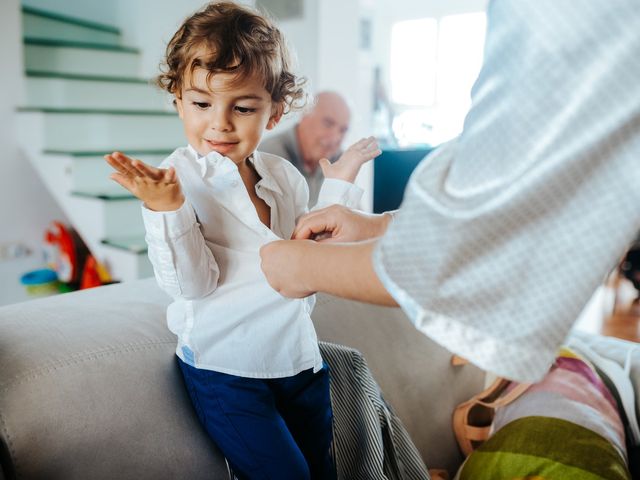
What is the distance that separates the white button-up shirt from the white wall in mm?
3430

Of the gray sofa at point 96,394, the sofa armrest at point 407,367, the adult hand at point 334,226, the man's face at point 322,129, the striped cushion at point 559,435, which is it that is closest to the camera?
the adult hand at point 334,226

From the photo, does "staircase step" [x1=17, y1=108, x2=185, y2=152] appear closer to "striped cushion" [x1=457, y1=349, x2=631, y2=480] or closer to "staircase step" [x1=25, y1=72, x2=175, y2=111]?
"staircase step" [x1=25, y1=72, x2=175, y2=111]

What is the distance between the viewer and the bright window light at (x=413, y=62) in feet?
28.1

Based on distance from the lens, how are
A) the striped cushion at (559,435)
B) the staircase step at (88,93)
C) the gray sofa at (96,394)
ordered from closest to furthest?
1. the gray sofa at (96,394)
2. the striped cushion at (559,435)
3. the staircase step at (88,93)

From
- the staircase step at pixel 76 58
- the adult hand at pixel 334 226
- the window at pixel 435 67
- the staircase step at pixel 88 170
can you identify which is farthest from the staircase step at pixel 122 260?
the window at pixel 435 67

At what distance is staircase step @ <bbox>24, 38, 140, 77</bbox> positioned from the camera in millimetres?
4387

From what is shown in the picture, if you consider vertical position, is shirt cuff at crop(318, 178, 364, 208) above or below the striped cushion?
above

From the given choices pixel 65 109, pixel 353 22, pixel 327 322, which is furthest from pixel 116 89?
pixel 327 322

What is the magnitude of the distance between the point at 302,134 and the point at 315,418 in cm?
194

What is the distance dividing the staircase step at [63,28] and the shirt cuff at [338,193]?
411cm

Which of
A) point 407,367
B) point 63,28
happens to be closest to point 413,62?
point 63,28

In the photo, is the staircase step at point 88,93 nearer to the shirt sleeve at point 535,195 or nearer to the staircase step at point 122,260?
the staircase step at point 122,260

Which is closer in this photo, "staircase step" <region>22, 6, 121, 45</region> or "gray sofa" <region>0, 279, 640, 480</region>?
"gray sofa" <region>0, 279, 640, 480</region>

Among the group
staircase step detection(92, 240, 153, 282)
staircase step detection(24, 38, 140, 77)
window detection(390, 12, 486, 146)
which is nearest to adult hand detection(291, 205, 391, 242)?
staircase step detection(92, 240, 153, 282)
